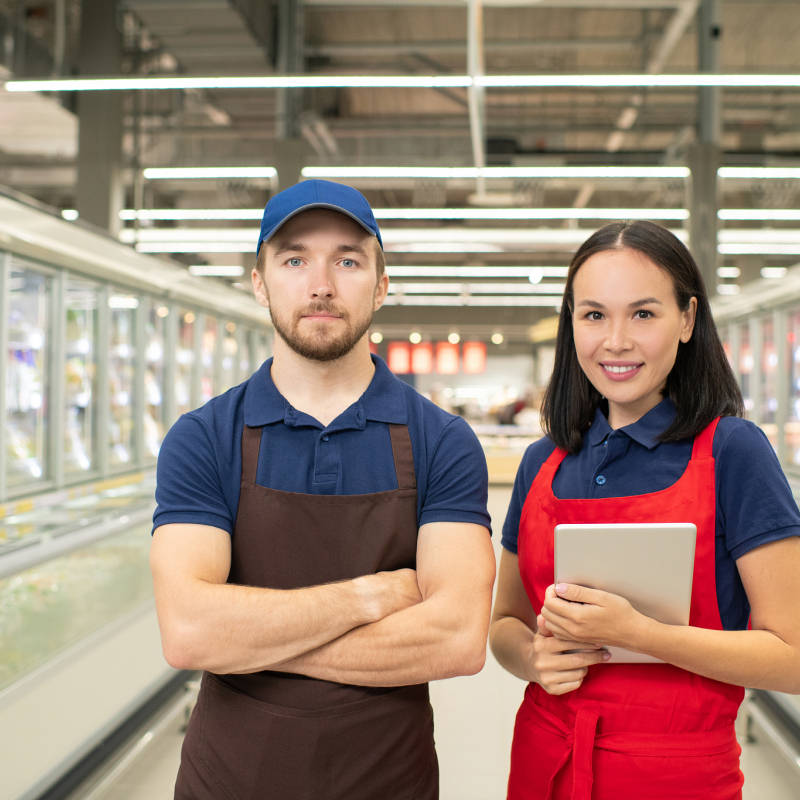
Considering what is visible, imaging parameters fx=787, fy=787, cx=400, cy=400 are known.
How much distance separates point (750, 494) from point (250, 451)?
88 centimetres

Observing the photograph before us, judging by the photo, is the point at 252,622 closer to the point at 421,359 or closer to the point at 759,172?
the point at 759,172

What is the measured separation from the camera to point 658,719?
1345mm

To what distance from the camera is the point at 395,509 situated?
1458mm

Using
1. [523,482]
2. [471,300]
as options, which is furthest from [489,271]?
[523,482]

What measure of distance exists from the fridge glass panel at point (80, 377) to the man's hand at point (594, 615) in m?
7.60

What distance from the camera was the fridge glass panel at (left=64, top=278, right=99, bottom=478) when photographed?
8.17 metres

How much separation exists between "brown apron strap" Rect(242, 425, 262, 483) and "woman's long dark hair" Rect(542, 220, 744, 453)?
0.60 m

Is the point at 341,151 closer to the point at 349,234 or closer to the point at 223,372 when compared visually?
the point at 223,372

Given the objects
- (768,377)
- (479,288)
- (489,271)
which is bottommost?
(768,377)

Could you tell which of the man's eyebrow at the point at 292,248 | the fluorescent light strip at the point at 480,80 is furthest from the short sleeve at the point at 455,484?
the fluorescent light strip at the point at 480,80

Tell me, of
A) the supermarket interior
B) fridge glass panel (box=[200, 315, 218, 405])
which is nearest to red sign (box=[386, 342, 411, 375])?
the supermarket interior

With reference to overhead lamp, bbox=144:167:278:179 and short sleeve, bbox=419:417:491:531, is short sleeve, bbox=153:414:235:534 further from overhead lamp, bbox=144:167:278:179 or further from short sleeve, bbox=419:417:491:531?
overhead lamp, bbox=144:167:278:179

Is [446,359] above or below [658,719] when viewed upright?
above

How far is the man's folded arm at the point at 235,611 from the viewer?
4.38 feet
